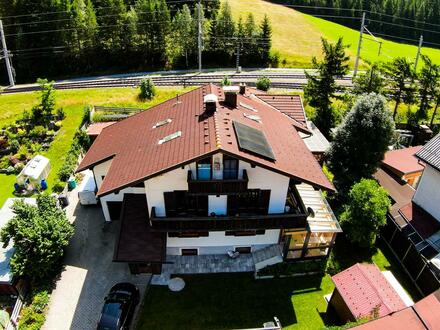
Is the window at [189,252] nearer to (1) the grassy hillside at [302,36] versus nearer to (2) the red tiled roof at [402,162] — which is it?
(2) the red tiled roof at [402,162]

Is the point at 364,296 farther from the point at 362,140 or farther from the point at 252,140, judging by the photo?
the point at 362,140

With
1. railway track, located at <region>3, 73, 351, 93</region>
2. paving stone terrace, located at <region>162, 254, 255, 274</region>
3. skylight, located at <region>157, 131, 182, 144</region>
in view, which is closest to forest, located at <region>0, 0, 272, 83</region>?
railway track, located at <region>3, 73, 351, 93</region>

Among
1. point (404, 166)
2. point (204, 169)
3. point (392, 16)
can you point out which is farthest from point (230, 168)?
point (392, 16)

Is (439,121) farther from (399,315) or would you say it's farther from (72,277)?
(72,277)

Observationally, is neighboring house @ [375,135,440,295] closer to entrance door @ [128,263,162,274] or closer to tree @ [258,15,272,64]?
entrance door @ [128,263,162,274]

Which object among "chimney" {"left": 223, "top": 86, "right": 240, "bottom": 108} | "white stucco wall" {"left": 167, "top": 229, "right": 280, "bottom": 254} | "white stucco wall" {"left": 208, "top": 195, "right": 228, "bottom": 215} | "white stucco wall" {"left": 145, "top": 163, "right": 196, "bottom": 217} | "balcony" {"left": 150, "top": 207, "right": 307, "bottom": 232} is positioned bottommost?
"white stucco wall" {"left": 167, "top": 229, "right": 280, "bottom": 254}

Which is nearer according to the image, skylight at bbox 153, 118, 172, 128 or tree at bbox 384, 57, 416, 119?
skylight at bbox 153, 118, 172, 128

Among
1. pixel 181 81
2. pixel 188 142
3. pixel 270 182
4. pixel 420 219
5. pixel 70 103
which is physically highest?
pixel 188 142
